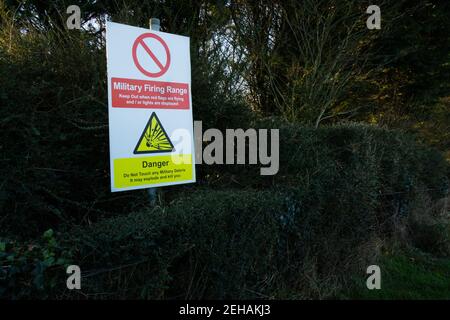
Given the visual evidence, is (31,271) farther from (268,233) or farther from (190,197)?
(268,233)

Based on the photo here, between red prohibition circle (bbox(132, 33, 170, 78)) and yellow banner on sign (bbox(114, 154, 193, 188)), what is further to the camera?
red prohibition circle (bbox(132, 33, 170, 78))

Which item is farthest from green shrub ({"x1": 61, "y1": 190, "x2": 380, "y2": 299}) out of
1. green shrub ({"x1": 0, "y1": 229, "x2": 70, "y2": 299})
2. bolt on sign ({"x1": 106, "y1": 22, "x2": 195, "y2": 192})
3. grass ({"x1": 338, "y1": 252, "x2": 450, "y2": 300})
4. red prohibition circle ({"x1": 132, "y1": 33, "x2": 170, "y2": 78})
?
red prohibition circle ({"x1": 132, "y1": 33, "x2": 170, "y2": 78})

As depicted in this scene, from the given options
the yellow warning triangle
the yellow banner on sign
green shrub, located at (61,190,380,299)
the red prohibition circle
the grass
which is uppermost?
the red prohibition circle

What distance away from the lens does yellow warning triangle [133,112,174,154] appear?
3.49 meters

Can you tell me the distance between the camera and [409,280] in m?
4.77

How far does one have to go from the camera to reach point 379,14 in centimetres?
944

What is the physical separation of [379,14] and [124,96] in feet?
27.0

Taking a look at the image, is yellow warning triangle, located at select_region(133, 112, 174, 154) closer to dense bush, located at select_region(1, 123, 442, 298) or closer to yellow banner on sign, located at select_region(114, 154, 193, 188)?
yellow banner on sign, located at select_region(114, 154, 193, 188)

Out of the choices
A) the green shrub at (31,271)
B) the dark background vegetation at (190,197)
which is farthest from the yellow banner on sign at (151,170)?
the green shrub at (31,271)

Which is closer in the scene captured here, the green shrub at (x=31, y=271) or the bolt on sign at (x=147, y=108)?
the green shrub at (x=31, y=271)

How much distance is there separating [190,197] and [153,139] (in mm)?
639

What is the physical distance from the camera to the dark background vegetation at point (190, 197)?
252 cm

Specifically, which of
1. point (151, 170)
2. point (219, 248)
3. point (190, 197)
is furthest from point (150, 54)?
point (219, 248)

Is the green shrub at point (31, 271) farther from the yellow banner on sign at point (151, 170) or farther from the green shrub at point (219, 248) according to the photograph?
the yellow banner on sign at point (151, 170)
